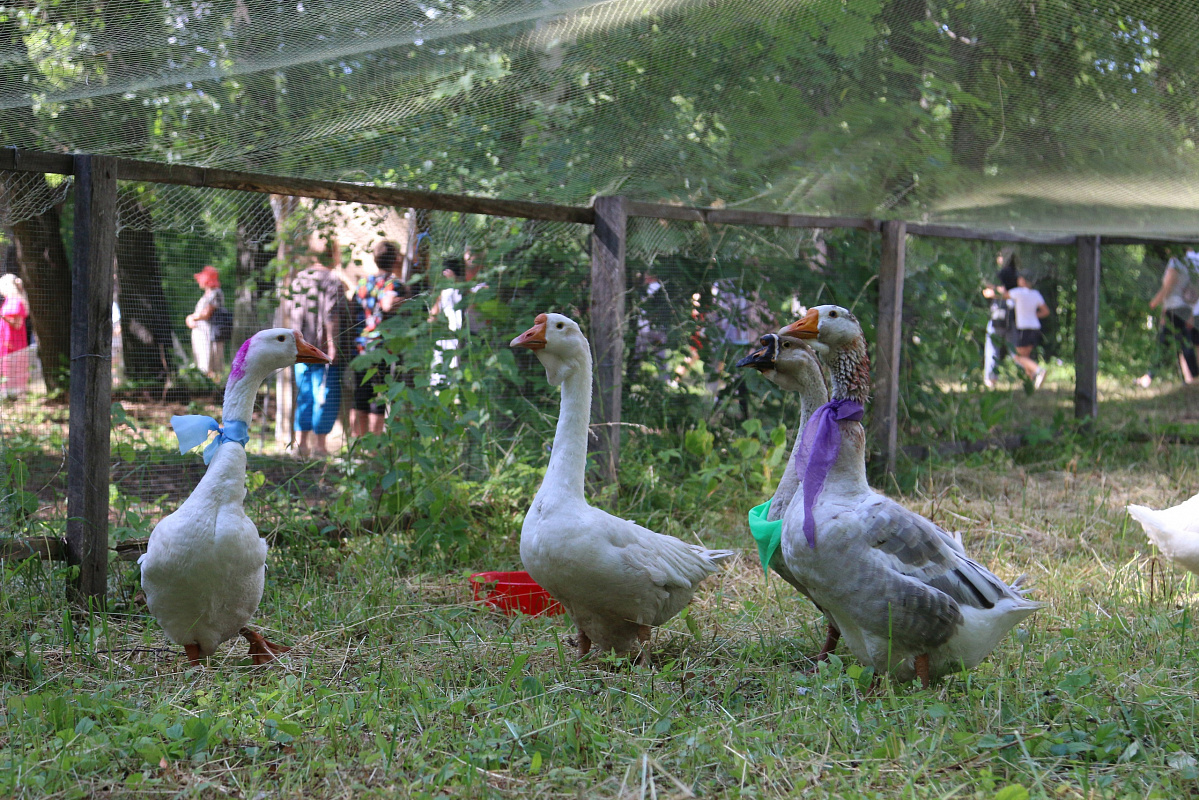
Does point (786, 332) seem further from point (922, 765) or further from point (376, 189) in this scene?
point (376, 189)

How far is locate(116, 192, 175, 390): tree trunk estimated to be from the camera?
8195 mm

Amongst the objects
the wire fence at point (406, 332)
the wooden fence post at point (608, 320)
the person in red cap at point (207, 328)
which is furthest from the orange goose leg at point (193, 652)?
the person in red cap at point (207, 328)

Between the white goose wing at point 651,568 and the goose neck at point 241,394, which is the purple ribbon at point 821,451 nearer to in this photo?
the white goose wing at point 651,568

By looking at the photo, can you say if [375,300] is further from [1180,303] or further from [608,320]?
[1180,303]

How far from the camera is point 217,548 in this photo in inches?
124

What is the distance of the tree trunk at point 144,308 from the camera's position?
8.20 metres

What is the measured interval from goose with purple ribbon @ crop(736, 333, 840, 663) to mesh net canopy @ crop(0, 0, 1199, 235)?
1.79 m

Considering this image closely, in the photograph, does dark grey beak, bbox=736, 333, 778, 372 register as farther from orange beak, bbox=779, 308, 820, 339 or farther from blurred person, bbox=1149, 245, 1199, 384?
blurred person, bbox=1149, 245, 1199, 384

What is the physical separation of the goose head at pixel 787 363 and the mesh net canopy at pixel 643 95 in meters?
1.76

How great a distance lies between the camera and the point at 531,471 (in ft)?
17.8

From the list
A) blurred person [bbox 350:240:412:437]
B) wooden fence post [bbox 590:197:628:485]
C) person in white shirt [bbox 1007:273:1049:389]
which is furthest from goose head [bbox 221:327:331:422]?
person in white shirt [bbox 1007:273:1049:389]

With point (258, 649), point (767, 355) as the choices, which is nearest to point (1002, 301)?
point (767, 355)

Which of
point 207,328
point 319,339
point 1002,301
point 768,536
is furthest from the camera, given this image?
point 1002,301

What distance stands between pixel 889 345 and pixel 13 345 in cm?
727
